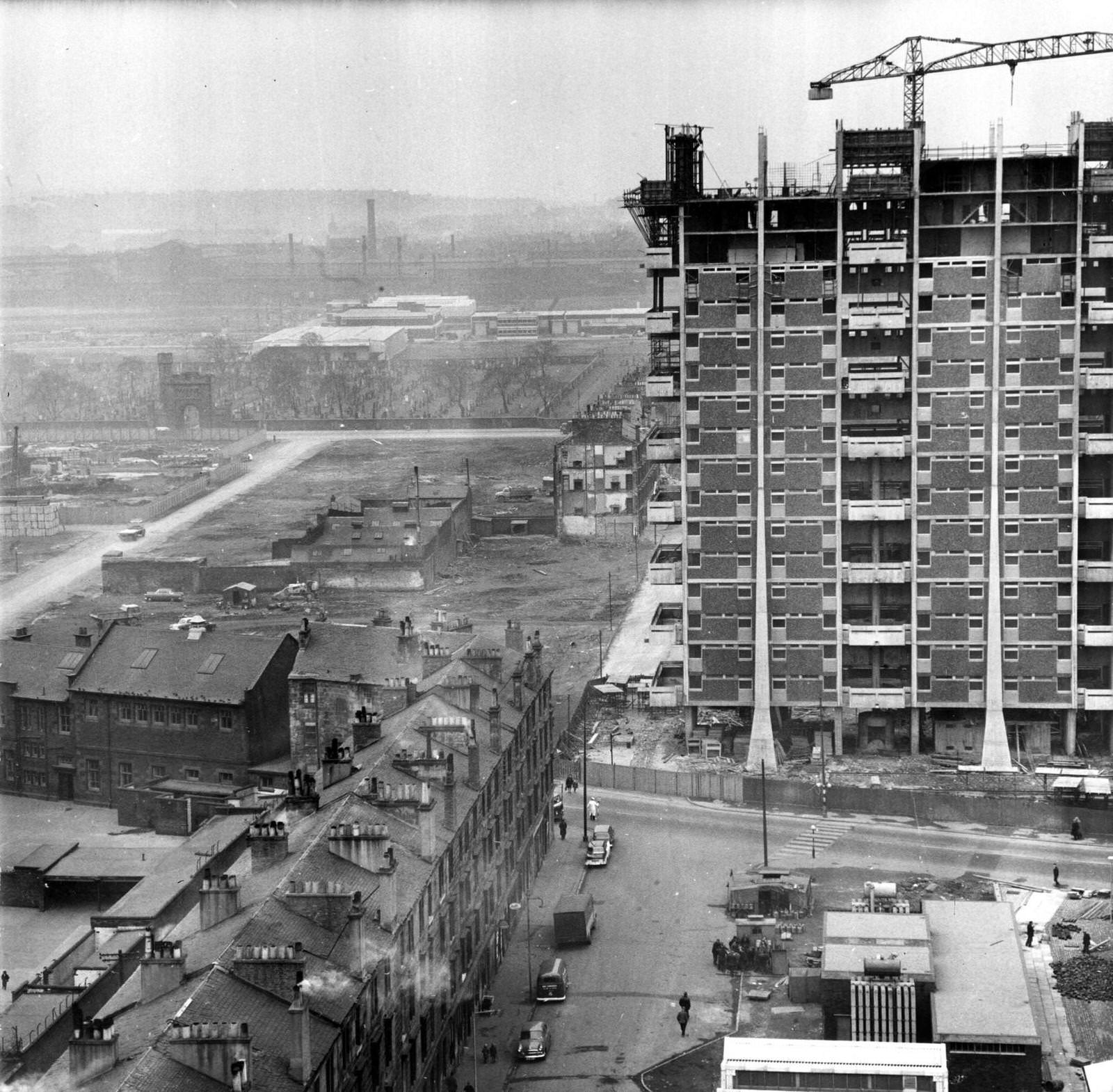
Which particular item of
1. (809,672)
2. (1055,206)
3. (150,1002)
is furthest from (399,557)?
(150,1002)

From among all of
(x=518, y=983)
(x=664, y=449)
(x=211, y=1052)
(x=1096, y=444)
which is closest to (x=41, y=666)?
(x=664, y=449)

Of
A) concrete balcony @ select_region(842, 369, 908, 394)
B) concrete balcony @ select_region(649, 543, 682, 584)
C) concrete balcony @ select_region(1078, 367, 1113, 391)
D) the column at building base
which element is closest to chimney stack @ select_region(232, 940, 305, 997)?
the column at building base

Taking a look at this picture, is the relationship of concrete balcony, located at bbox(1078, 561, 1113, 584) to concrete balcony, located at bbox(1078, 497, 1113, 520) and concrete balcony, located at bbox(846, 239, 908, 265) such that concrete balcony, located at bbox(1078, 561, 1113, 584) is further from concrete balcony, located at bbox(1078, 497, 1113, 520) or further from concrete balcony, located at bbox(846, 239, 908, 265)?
concrete balcony, located at bbox(846, 239, 908, 265)

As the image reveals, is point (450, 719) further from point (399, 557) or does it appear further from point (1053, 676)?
point (399, 557)

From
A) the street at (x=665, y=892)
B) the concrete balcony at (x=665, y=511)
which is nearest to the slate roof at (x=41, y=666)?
the street at (x=665, y=892)

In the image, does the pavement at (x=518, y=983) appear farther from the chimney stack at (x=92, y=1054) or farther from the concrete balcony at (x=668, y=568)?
the chimney stack at (x=92, y=1054)

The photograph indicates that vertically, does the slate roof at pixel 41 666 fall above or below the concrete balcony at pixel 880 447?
below
